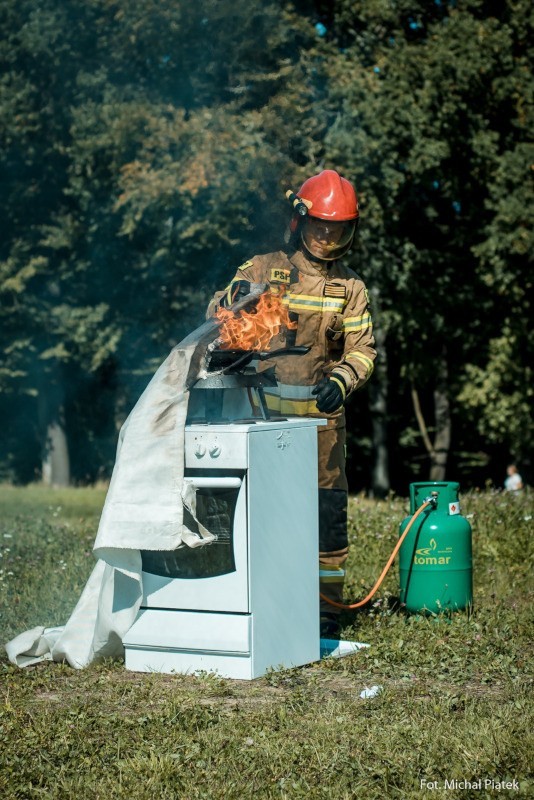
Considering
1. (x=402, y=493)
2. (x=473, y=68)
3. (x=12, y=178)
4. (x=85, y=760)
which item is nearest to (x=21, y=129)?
(x=12, y=178)

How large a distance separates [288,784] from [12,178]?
23037 mm

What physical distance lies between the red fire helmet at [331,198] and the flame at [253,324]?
2.04 ft

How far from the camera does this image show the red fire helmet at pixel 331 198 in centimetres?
604

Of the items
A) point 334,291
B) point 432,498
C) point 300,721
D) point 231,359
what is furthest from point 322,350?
point 300,721

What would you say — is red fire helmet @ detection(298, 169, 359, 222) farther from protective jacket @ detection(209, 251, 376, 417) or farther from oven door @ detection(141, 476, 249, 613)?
oven door @ detection(141, 476, 249, 613)

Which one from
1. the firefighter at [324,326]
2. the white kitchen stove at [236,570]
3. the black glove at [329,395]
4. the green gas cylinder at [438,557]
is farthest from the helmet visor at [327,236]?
the green gas cylinder at [438,557]

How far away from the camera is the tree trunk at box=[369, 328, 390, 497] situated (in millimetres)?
24750

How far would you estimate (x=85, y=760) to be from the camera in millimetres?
3961

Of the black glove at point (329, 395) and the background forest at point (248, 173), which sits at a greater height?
the background forest at point (248, 173)

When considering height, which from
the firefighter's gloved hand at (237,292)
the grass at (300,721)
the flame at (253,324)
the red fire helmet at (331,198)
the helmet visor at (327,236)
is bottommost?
the grass at (300,721)

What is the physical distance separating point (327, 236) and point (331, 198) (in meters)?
0.20

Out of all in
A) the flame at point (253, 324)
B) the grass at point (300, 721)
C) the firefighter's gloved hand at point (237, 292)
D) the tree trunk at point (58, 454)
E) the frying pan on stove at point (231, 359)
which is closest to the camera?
the grass at point (300, 721)

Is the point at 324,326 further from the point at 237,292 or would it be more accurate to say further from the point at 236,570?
the point at 236,570

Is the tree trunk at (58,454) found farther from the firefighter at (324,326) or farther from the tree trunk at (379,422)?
the firefighter at (324,326)
